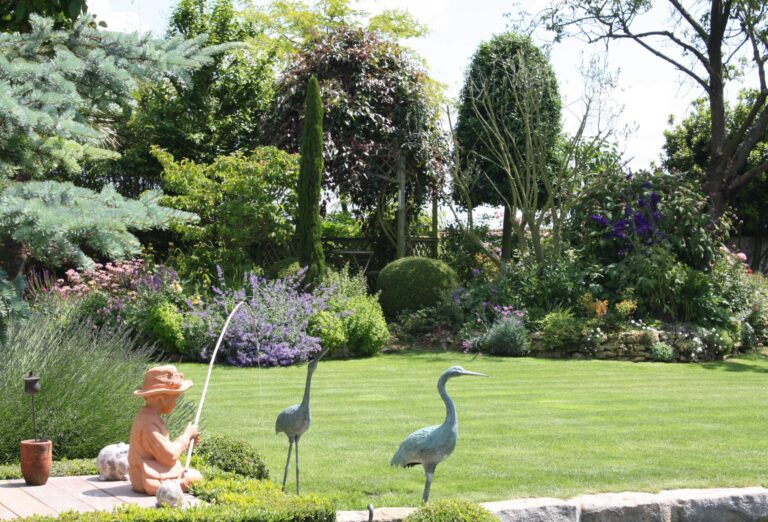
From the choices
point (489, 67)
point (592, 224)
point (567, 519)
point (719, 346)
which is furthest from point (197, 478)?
point (489, 67)

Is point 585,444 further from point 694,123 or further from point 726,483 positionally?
point 694,123

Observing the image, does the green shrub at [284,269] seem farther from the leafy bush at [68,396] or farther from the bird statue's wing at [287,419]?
the bird statue's wing at [287,419]

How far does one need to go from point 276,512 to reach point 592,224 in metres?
11.9

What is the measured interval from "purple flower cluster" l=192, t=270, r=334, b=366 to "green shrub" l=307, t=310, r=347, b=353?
0.11 meters

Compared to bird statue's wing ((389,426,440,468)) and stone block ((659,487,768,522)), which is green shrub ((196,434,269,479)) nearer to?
bird statue's wing ((389,426,440,468))

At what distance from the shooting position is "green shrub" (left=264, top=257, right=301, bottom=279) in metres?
13.8

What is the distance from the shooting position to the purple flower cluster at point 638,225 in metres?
14.7

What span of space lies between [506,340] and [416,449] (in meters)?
8.57

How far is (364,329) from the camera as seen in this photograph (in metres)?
12.7

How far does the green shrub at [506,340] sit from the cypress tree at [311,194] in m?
2.86

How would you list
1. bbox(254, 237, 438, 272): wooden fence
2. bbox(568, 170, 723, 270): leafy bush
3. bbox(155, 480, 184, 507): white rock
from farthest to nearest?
bbox(254, 237, 438, 272): wooden fence < bbox(568, 170, 723, 270): leafy bush < bbox(155, 480, 184, 507): white rock

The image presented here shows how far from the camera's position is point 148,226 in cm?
481

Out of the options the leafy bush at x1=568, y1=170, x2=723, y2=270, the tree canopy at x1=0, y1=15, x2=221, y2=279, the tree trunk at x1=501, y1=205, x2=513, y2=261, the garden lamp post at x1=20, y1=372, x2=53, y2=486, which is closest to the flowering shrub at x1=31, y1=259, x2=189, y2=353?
the tree canopy at x1=0, y1=15, x2=221, y2=279

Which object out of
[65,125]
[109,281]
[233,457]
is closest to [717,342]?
[109,281]
